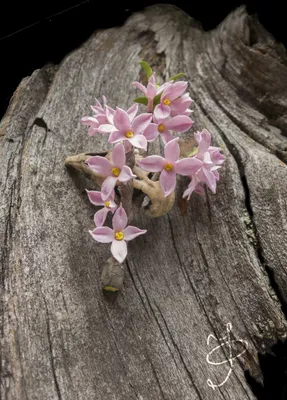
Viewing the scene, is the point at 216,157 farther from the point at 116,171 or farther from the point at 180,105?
the point at 116,171

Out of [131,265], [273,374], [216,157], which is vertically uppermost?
[216,157]

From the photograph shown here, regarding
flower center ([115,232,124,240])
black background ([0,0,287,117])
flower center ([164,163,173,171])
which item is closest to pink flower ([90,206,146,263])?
flower center ([115,232,124,240])

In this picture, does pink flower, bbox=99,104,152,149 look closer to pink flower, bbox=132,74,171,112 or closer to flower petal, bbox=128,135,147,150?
flower petal, bbox=128,135,147,150

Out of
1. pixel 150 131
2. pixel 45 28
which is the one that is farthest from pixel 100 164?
pixel 45 28

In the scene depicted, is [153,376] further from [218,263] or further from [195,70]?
[195,70]

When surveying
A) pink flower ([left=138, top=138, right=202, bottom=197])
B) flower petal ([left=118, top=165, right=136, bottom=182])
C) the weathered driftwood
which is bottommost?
the weathered driftwood

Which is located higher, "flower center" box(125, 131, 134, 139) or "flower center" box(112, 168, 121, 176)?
"flower center" box(125, 131, 134, 139)
